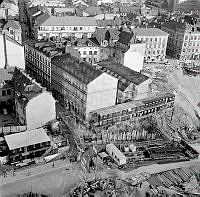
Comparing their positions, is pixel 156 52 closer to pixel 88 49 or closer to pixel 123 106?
pixel 88 49

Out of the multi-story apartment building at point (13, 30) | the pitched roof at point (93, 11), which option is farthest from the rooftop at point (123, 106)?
the pitched roof at point (93, 11)

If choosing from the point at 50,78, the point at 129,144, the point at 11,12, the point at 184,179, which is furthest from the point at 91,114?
the point at 11,12

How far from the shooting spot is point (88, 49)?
74.6 metres

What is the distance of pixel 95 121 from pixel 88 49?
24.9 meters

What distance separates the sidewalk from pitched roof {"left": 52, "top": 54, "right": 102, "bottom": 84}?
49.5 ft

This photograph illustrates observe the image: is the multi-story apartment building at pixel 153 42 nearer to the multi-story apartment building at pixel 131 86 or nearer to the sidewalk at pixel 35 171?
the multi-story apartment building at pixel 131 86

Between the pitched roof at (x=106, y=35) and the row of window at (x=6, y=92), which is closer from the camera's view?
the row of window at (x=6, y=92)

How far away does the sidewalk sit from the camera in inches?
1625

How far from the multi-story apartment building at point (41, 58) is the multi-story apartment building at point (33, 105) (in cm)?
1167

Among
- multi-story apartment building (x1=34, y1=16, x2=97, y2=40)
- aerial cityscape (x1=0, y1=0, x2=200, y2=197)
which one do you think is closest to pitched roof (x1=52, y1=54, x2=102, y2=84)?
aerial cityscape (x1=0, y1=0, x2=200, y2=197)

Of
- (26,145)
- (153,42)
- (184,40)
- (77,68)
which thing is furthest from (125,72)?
(184,40)

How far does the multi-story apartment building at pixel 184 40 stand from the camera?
3588 inches

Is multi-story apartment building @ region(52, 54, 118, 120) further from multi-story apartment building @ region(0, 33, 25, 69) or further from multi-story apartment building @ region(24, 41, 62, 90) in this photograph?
multi-story apartment building @ region(0, 33, 25, 69)

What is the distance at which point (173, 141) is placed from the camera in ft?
182
